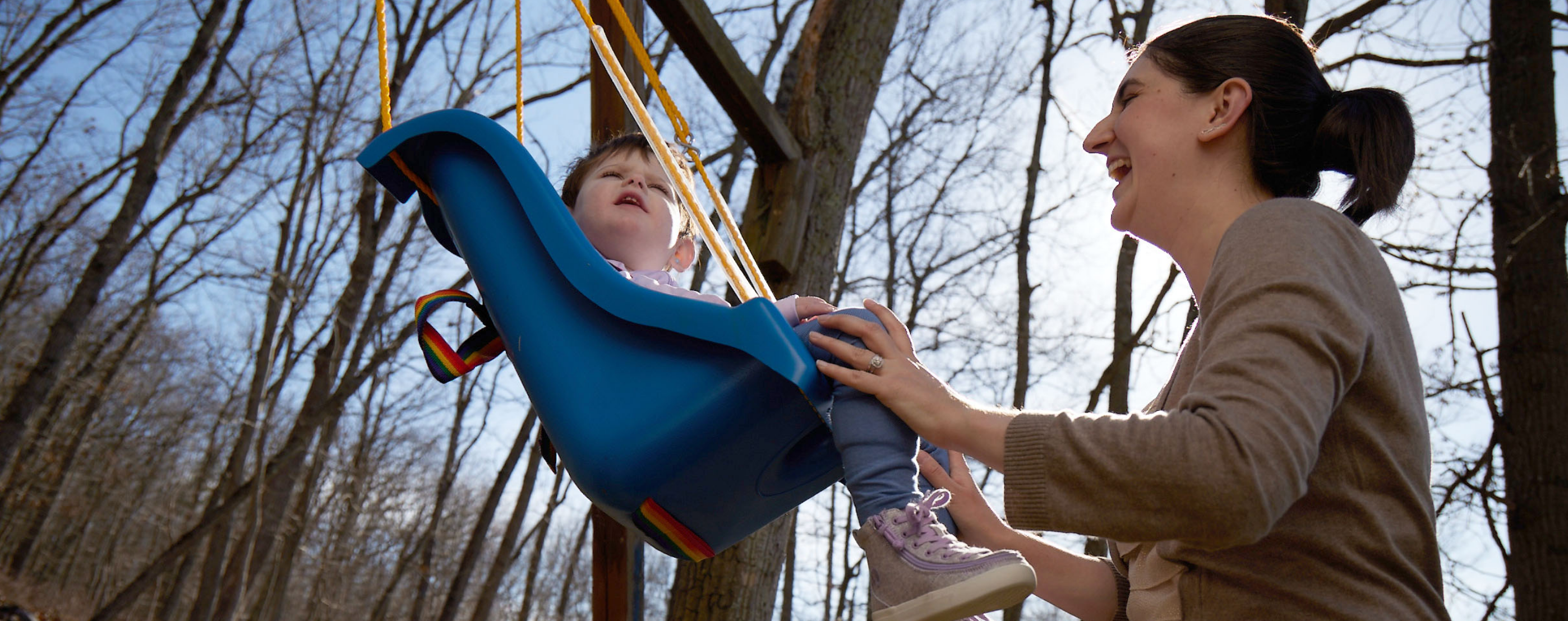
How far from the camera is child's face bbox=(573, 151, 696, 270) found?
6.62ft

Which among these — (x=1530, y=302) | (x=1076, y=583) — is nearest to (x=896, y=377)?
(x=1076, y=583)

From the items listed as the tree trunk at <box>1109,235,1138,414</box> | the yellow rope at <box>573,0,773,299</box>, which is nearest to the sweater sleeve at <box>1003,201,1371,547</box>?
the yellow rope at <box>573,0,773,299</box>

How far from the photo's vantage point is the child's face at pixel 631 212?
6.62 ft

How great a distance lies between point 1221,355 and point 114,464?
94.3 ft

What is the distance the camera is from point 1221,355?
1.04 metres

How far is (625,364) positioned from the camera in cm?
150

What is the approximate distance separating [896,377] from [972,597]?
0.30 metres

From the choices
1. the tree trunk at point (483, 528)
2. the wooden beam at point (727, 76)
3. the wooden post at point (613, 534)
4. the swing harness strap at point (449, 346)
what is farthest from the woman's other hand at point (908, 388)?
the tree trunk at point (483, 528)

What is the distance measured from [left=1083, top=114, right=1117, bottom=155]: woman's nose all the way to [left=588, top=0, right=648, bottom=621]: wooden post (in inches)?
54.4

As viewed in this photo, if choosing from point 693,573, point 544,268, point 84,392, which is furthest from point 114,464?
Result: point 544,268

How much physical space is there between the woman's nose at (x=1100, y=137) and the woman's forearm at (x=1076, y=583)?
0.69 metres

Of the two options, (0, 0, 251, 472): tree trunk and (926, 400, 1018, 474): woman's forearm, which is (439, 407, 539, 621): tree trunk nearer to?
(0, 0, 251, 472): tree trunk

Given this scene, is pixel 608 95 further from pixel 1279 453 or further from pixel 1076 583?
pixel 1279 453

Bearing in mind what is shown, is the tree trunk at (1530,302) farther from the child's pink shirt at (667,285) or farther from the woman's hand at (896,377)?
the woman's hand at (896,377)
